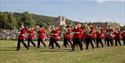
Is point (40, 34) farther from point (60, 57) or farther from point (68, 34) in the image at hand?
point (60, 57)

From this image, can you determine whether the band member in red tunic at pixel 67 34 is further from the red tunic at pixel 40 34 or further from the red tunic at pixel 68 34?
the red tunic at pixel 40 34

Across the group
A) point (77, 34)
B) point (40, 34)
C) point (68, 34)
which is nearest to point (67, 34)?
point (68, 34)

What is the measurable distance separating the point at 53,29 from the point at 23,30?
3513 millimetres

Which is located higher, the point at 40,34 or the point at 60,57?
the point at 40,34

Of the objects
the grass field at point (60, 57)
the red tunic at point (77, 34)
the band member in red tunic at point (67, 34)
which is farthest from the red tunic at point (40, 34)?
the grass field at point (60, 57)

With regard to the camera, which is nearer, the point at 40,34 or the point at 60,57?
the point at 60,57

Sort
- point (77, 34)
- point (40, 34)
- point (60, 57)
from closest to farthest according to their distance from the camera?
point (60, 57) → point (77, 34) → point (40, 34)

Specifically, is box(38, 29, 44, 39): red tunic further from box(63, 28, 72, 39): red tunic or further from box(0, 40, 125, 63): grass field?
box(0, 40, 125, 63): grass field

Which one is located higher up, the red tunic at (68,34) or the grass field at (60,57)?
the red tunic at (68,34)

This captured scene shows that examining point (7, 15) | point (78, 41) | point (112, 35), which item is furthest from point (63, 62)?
point (7, 15)

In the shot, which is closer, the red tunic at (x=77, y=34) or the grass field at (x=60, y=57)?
the grass field at (x=60, y=57)

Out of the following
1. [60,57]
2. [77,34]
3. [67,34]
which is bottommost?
[60,57]

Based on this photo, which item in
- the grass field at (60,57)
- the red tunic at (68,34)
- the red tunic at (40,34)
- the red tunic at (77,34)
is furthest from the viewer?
the red tunic at (40,34)

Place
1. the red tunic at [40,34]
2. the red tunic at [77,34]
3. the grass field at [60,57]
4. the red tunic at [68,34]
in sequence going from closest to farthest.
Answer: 1. the grass field at [60,57]
2. the red tunic at [77,34]
3. the red tunic at [68,34]
4. the red tunic at [40,34]
